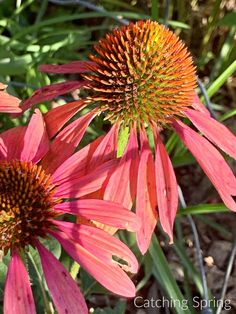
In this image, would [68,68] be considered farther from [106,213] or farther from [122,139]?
[106,213]

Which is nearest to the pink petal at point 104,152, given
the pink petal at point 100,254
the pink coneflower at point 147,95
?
the pink coneflower at point 147,95

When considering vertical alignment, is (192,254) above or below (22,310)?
below

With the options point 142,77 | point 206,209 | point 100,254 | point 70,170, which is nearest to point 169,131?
point 206,209

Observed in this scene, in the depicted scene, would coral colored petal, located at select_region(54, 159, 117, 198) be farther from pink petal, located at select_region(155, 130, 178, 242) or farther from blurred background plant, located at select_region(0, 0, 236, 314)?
blurred background plant, located at select_region(0, 0, 236, 314)

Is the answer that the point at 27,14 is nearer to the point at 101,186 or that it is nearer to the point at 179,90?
the point at 179,90

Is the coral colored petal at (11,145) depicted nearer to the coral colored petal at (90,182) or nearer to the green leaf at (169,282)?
the coral colored petal at (90,182)

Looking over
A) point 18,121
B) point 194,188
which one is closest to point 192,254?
point 194,188
